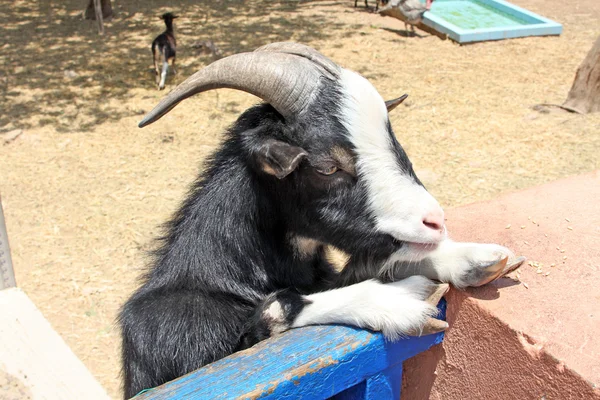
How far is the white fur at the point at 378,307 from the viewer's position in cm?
162

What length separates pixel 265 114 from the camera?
2.25m

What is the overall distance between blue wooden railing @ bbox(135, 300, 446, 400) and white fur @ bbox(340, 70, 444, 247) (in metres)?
0.34

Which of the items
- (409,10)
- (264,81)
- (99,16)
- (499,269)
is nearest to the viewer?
(499,269)

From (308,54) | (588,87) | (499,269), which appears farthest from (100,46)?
(499,269)

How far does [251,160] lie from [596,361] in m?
1.22

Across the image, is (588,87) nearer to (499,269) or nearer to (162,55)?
(162,55)

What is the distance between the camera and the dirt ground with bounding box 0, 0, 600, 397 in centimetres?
463

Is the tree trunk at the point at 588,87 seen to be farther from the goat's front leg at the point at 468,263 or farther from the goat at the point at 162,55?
the goat's front leg at the point at 468,263

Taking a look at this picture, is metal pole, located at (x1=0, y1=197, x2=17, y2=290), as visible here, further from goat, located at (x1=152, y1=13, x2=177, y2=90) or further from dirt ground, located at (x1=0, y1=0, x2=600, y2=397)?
goat, located at (x1=152, y1=13, x2=177, y2=90)

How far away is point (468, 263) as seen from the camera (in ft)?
5.67

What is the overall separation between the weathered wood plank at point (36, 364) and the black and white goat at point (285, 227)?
17.9 inches

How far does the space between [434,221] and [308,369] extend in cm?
64

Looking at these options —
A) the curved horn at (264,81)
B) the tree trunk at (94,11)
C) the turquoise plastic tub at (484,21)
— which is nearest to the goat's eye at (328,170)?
the curved horn at (264,81)

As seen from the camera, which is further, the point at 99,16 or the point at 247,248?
the point at 99,16
